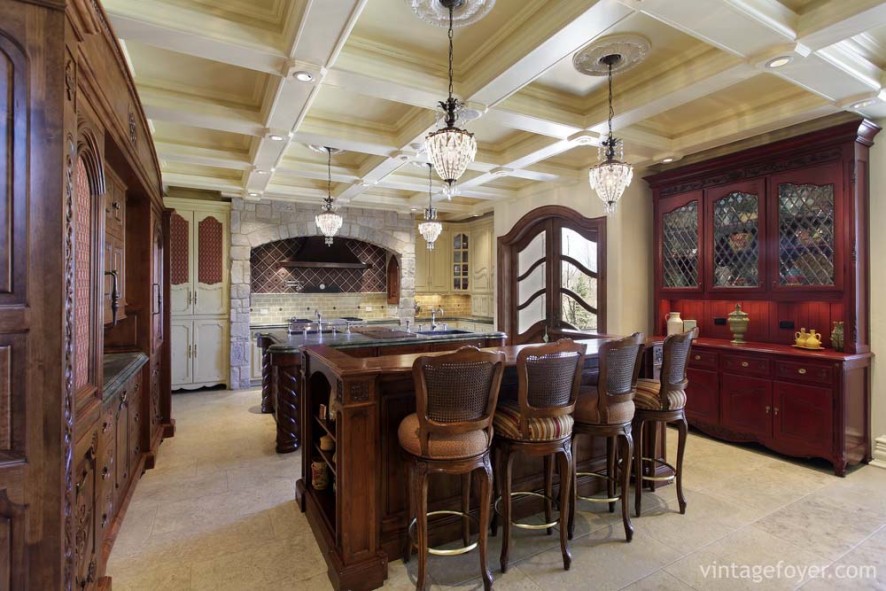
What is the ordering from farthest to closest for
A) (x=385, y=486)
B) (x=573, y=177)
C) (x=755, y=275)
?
(x=573, y=177) → (x=755, y=275) → (x=385, y=486)

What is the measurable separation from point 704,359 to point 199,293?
6265mm

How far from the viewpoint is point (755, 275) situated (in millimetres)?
4027

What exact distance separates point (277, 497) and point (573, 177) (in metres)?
4.45

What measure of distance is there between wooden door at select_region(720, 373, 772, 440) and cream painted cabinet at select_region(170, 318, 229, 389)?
20.1ft

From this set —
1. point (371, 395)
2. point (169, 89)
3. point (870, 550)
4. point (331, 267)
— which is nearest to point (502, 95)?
point (371, 395)

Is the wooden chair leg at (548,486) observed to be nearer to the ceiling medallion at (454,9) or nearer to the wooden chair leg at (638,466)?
the wooden chair leg at (638,466)

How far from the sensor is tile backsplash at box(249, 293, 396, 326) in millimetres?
6934

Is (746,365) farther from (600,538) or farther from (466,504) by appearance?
(466,504)

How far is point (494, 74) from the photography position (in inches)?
107

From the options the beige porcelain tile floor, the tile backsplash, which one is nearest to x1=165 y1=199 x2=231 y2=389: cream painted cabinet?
the tile backsplash

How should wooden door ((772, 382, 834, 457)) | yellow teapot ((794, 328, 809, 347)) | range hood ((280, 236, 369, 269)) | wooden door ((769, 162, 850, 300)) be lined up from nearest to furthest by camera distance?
wooden door ((772, 382, 834, 457)), wooden door ((769, 162, 850, 300)), yellow teapot ((794, 328, 809, 347)), range hood ((280, 236, 369, 269))

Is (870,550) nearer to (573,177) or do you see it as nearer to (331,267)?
(573,177)

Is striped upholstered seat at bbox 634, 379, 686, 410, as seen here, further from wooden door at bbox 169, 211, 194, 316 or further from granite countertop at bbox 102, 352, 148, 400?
wooden door at bbox 169, 211, 194, 316

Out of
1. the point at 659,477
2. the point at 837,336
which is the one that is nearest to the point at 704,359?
the point at 837,336
